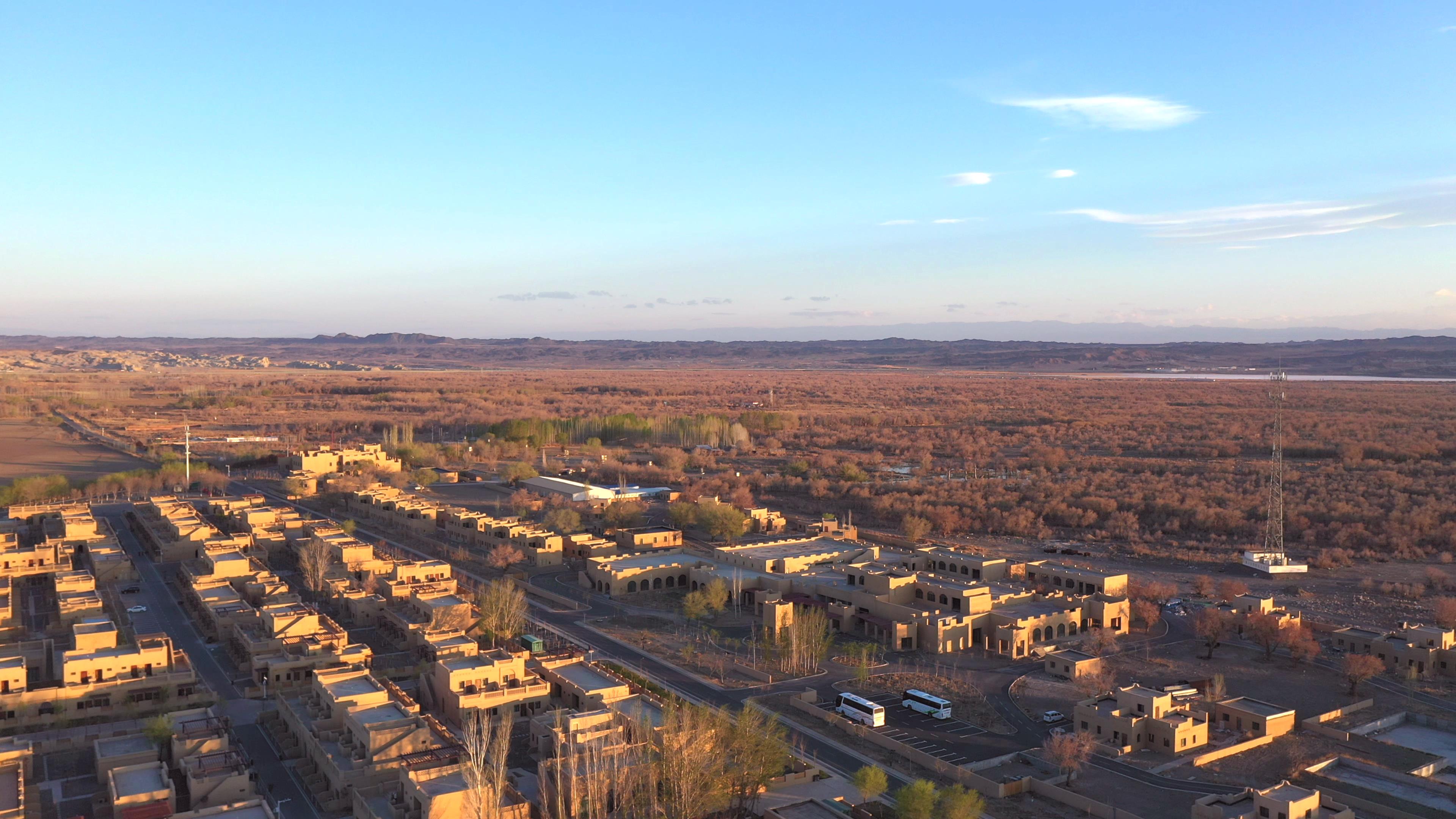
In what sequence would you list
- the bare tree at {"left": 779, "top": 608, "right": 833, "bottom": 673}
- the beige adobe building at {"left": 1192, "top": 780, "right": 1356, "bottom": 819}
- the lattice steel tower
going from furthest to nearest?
the lattice steel tower
the bare tree at {"left": 779, "top": 608, "right": 833, "bottom": 673}
the beige adobe building at {"left": 1192, "top": 780, "right": 1356, "bottom": 819}

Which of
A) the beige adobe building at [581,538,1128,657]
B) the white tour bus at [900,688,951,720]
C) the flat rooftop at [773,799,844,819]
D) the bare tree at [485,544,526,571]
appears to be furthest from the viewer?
the bare tree at [485,544,526,571]

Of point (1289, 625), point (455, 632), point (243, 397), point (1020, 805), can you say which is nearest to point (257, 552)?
point (455, 632)

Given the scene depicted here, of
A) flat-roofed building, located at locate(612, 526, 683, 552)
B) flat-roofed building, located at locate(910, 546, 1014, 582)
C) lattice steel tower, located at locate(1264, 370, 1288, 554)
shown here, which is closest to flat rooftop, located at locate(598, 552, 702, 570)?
flat-roofed building, located at locate(612, 526, 683, 552)

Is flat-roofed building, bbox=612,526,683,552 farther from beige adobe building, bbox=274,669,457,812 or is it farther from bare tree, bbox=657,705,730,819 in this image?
bare tree, bbox=657,705,730,819

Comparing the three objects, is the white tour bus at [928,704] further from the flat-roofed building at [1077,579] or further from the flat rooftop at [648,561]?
the flat rooftop at [648,561]

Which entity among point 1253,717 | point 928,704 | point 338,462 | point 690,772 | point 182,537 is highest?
point 338,462

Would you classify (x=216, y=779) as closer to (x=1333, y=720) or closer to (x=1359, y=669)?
(x=1333, y=720)

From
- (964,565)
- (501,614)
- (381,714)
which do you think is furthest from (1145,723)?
(501,614)

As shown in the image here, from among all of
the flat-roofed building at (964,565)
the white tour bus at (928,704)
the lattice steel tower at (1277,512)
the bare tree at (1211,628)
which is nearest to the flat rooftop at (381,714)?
the white tour bus at (928,704)
